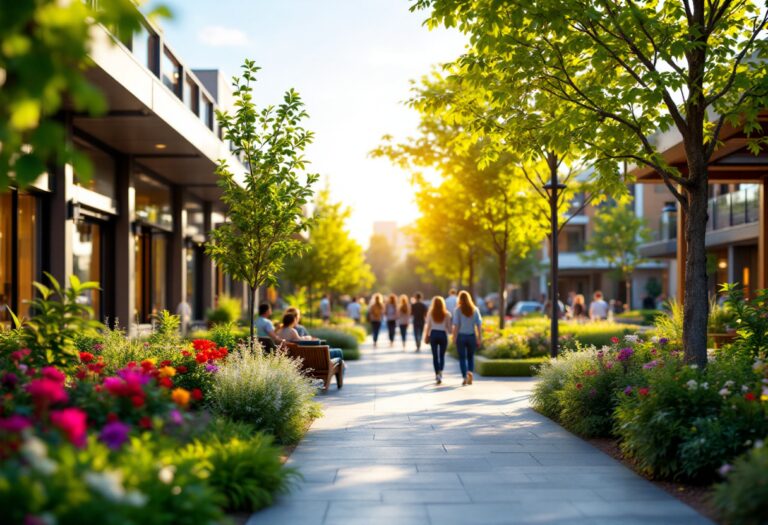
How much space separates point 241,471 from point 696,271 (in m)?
6.21

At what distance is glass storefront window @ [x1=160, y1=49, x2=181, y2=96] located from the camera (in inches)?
691

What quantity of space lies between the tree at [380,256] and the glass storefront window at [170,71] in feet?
345

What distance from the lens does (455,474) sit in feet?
25.2

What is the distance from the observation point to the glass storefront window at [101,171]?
17.5m

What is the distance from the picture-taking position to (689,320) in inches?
392

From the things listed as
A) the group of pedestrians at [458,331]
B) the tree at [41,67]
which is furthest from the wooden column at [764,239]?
the tree at [41,67]

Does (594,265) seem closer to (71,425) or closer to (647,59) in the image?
(647,59)

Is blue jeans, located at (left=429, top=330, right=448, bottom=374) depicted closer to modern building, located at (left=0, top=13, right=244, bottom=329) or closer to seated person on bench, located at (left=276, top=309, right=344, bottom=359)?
seated person on bench, located at (left=276, top=309, right=344, bottom=359)

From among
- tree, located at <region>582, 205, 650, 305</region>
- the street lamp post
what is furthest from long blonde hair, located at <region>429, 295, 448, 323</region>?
tree, located at <region>582, 205, 650, 305</region>

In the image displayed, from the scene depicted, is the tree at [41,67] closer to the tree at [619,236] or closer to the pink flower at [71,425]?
the pink flower at [71,425]

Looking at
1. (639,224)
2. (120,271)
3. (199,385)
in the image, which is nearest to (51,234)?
(120,271)

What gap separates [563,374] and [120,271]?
1227 cm

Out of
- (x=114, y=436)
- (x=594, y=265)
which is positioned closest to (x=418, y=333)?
(x=114, y=436)

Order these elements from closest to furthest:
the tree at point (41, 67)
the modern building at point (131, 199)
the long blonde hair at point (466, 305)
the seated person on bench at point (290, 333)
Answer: the tree at point (41, 67) → the modern building at point (131, 199) → the seated person on bench at point (290, 333) → the long blonde hair at point (466, 305)
